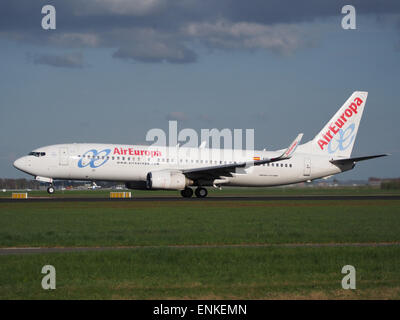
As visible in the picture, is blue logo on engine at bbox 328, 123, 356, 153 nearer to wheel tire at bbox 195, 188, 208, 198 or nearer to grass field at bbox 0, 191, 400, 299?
wheel tire at bbox 195, 188, 208, 198

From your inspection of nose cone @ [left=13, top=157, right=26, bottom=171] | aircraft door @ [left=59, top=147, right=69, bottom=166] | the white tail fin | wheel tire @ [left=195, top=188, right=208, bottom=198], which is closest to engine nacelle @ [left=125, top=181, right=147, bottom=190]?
wheel tire @ [left=195, top=188, right=208, bottom=198]

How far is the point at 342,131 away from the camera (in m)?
55.5

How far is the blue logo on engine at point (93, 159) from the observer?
47.2m

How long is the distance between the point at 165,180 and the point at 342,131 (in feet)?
58.9

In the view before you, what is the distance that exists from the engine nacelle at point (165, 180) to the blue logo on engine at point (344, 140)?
15183 mm

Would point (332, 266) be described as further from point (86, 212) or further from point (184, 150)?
point (184, 150)

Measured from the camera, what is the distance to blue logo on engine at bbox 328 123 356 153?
55.4 m

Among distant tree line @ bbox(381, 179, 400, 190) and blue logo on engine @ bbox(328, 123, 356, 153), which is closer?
blue logo on engine @ bbox(328, 123, 356, 153)

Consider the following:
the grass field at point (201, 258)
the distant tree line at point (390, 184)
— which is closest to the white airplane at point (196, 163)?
the grass field at point (201, 258)

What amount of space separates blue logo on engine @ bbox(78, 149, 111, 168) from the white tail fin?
61.0 ft

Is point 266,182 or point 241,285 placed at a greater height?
point 266,182
